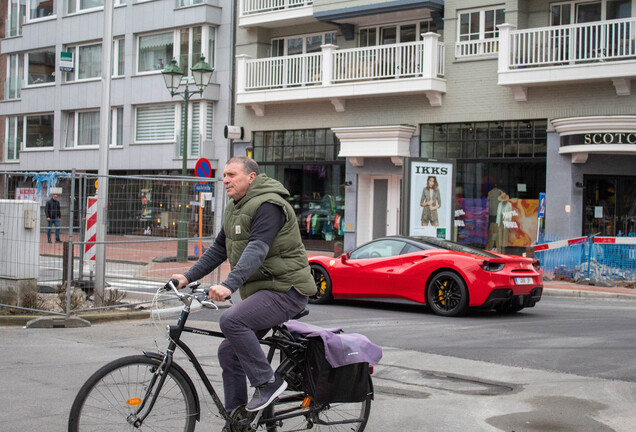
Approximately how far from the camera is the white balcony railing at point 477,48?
2338 cm

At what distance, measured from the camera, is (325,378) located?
5.20 meters

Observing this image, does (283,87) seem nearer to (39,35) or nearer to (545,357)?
(39,35)

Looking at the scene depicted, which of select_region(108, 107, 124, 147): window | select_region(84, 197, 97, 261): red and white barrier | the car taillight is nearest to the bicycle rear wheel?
select_region(84, 197, 97, 261): red and white barrier

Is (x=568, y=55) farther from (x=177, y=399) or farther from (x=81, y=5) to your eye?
(x=81, y=5)

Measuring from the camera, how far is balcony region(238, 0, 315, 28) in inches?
1063

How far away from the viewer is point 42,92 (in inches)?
1416

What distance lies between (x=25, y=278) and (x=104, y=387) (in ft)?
24.6

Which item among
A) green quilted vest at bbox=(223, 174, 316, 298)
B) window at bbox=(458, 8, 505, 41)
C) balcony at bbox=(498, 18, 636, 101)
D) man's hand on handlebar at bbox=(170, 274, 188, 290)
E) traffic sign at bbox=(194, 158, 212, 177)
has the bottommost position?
man's hand on handlebar at bbox=(170, 274, 188, 290)

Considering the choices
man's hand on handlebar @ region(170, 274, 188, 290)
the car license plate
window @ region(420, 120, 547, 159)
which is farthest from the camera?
window @ region(420, 120, 547, 159)

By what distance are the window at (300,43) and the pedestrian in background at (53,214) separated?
16901 mm

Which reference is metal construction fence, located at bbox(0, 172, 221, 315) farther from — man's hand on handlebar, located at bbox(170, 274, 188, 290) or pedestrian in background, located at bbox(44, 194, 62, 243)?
man's hand on handlebar, located at bbox(170, 274, 188, 290)

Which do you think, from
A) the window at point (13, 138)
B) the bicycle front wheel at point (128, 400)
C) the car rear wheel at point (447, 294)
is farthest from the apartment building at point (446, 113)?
the bicycle front wheel at point (128, 400)

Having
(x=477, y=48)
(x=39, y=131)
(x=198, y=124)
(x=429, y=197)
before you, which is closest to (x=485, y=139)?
(x=477, y=48)

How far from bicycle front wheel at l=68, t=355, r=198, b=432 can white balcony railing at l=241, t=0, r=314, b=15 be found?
919 inches
